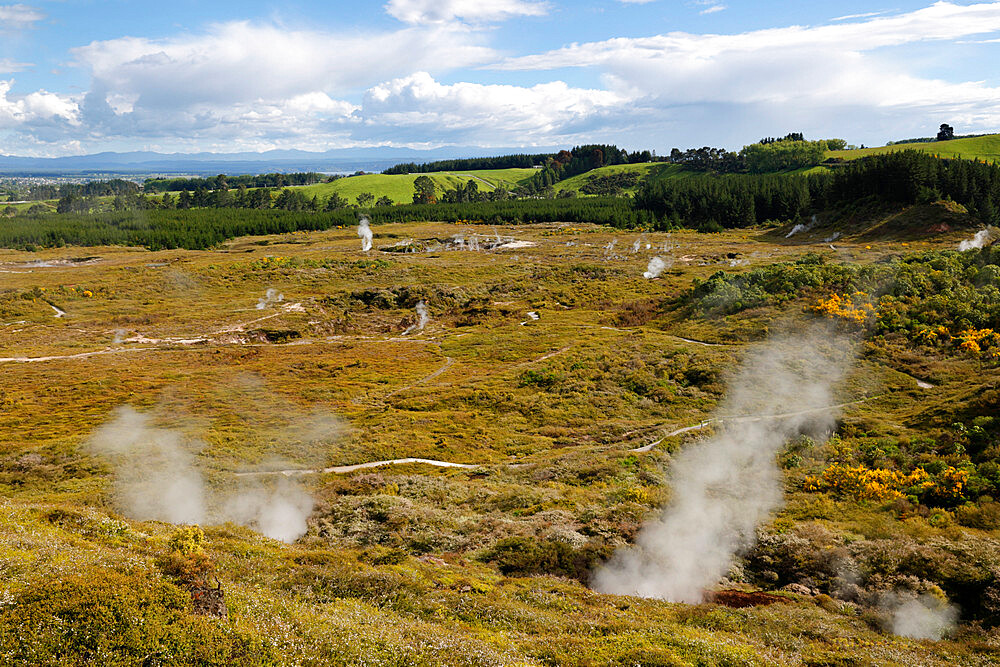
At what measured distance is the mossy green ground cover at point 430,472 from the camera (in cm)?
1070

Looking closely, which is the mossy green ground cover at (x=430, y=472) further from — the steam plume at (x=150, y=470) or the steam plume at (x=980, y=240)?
the steam plume at (x=980, y=240)

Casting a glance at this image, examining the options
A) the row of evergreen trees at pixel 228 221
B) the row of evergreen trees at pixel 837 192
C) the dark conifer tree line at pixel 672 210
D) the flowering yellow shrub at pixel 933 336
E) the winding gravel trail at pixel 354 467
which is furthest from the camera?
the row of evergreen trees at pixel 228 221

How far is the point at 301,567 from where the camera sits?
14281 millimetres

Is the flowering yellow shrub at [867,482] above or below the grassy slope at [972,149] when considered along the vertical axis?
below

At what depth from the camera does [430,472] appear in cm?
2478

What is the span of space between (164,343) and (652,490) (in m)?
46.2

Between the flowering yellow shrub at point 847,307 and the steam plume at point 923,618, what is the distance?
98.0 feet

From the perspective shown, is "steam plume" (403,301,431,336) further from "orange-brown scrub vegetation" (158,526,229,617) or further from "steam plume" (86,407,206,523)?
"orange-brown scrub vegetation" (158,526,229,617)

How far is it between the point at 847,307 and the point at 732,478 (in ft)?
87.2

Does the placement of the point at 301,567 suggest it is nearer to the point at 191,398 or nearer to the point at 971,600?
the point at 971,600

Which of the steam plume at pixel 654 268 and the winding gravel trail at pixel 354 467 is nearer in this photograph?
the winding gravel trail at pixel 354 467

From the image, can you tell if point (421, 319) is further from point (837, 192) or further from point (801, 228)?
point (837, 192)

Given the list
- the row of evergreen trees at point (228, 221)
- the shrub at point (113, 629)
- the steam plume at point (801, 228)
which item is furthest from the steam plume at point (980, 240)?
the shrub at point (113, 629)

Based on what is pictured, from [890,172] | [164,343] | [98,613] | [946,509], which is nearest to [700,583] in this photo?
[946,509]
